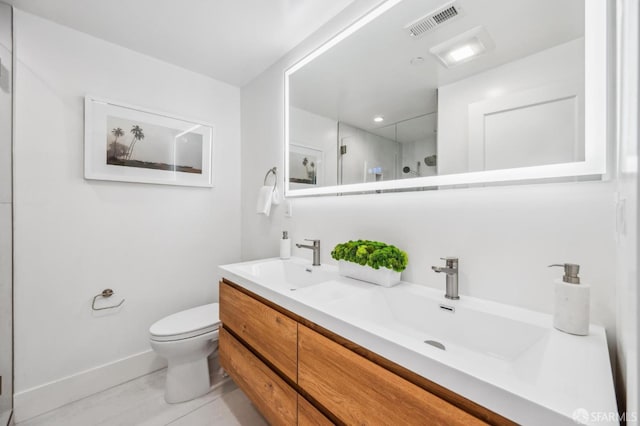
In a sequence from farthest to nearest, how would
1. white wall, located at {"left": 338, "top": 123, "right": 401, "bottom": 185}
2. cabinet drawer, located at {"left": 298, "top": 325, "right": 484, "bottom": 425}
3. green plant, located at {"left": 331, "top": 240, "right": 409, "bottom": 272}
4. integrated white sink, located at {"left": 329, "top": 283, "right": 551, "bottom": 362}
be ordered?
1. white wall, located at {"left": 338, "top": 123, "right": 401, "bottom": 185}
2. green plant, located at {"left": 331, "top": 240, "right": 409, "bottom": 272}
3. integrated white sink, located at {"left": 329, "top": 283, "right": 551, "bottom": 362}
4. cabinet drawer, located at {"left": 298, "top": 325, "right": 484, "bottom": 425}

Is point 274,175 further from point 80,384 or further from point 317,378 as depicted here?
point 80,384

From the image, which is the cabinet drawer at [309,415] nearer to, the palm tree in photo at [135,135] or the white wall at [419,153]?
the white wall at [419,153]

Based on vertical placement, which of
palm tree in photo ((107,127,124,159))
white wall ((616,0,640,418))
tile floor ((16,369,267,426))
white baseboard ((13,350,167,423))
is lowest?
tile floor ((16,369,267,426))

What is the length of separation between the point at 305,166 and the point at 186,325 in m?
1.27

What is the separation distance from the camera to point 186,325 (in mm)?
1661

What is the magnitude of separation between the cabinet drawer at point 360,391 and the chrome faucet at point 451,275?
0.47 meters

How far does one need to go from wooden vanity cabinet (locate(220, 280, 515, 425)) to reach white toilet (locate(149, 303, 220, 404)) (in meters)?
0.29

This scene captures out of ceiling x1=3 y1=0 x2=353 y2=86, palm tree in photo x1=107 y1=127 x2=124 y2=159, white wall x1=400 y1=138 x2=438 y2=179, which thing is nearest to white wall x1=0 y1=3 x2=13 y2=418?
ceiling x1=3 y1=0 x2=353 y2=86

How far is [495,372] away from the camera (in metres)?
0.54

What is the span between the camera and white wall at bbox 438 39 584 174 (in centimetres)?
86

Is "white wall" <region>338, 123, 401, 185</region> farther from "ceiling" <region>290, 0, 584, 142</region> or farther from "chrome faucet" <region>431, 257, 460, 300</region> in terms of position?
"chrome faucet" <region>431, 257, 460, 300</region>

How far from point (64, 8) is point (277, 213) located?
5.57 feet

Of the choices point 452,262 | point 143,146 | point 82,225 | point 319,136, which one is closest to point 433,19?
point 319,136

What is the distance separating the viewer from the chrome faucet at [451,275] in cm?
100
